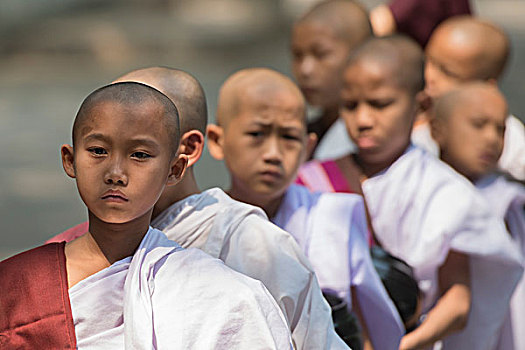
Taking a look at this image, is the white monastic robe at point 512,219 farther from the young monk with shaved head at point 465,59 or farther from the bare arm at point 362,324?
the bare arm at point 362,324

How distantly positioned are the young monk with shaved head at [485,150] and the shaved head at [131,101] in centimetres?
200

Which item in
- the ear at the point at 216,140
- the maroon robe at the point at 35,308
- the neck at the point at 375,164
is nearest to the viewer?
the maroon robe at the point at 35,308

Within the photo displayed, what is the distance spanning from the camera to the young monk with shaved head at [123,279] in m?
2.10

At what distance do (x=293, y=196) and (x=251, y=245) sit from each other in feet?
2.37

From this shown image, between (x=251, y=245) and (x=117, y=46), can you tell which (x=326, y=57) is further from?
(x=117, y=46)

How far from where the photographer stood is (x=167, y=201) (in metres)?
2.64

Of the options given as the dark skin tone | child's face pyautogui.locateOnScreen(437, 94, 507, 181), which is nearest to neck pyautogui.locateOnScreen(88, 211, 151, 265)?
the dark skin tone

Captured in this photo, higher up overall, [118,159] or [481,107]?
[118,159]

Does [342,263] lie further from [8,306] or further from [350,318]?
[8,306]

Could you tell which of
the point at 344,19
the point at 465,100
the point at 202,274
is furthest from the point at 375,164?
the point at 202,274

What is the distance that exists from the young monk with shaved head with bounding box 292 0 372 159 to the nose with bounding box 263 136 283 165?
56.5 inches

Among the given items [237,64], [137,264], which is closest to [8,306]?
[137,264]

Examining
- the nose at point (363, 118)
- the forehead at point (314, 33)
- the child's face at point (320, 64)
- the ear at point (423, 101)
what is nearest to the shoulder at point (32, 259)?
the nose at point (363, 118)

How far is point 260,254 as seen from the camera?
2.57m
